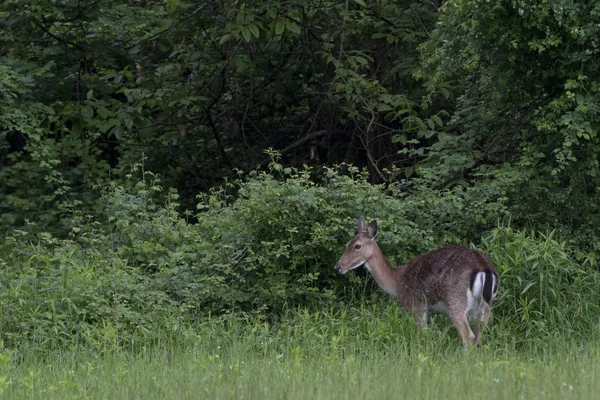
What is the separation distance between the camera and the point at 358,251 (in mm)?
9078

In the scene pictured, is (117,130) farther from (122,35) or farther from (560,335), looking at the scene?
(560,335)

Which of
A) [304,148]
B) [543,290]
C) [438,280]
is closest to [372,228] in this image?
[438,280]

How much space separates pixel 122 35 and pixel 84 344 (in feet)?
17.5

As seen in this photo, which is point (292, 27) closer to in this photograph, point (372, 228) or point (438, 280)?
point (372, 228)

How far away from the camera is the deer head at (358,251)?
29.7 feet

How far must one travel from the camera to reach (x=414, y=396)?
5.73 meters

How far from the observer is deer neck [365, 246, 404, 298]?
29.5 feet

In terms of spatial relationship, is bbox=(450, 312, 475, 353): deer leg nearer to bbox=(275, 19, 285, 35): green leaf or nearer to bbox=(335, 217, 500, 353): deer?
bbox=(335, 217, 500, 353): deer

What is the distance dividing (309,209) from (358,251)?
663 millimetres

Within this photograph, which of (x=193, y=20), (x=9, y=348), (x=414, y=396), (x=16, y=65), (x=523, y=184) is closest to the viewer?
(x=414, y=396)

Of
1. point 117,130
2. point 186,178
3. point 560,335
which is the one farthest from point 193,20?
point 560,335

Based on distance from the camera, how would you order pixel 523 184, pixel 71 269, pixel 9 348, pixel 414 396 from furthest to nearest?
pixel 523 184
pixel 71 269
pixel 9 348
pixel 414 396

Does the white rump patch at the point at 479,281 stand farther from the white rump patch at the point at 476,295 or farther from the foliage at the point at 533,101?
the foliage at the point at 533,101

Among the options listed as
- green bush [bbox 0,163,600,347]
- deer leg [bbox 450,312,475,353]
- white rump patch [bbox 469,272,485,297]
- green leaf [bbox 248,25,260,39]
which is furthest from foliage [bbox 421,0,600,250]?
deer leg [bbox 450,312,475,353]
